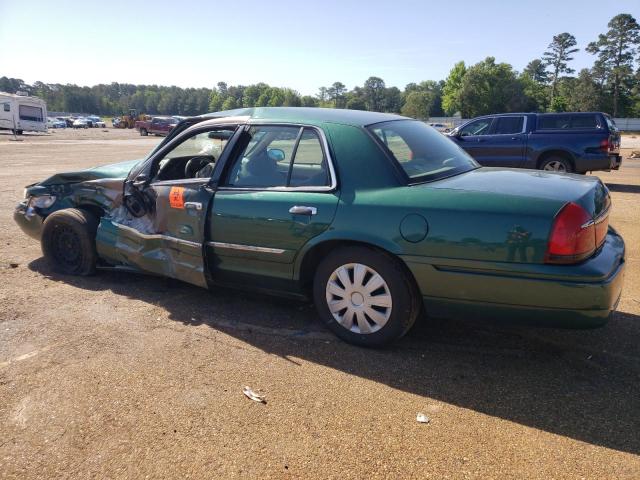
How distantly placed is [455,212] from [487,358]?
1.05 metres

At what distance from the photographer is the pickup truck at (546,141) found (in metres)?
11.7

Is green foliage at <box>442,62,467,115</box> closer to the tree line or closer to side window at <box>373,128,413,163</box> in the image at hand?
the tree line

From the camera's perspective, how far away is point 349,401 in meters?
3.00

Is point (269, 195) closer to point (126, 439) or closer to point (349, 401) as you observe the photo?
point (349, 401)

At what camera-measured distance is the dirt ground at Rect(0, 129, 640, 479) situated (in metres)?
2.48

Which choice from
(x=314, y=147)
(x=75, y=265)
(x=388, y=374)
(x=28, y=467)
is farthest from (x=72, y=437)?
(x=75, y=265)

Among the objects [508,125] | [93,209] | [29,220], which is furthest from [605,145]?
[29,220]

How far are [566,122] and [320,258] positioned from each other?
35.2 feet

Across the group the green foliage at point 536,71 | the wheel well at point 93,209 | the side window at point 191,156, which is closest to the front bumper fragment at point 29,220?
the wheel well at point 93,209

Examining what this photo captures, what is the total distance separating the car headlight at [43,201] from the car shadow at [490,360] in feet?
5.42

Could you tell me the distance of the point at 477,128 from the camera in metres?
13.2

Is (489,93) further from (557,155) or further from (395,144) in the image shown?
(395,144)

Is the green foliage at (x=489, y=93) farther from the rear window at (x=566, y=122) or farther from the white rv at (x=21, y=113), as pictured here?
the rear window at (x=566, y=122)

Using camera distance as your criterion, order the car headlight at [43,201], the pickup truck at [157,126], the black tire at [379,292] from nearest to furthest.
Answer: the black tire at [379,292] < the car headlight at [43,201] < the pickup truck at [157,126]
